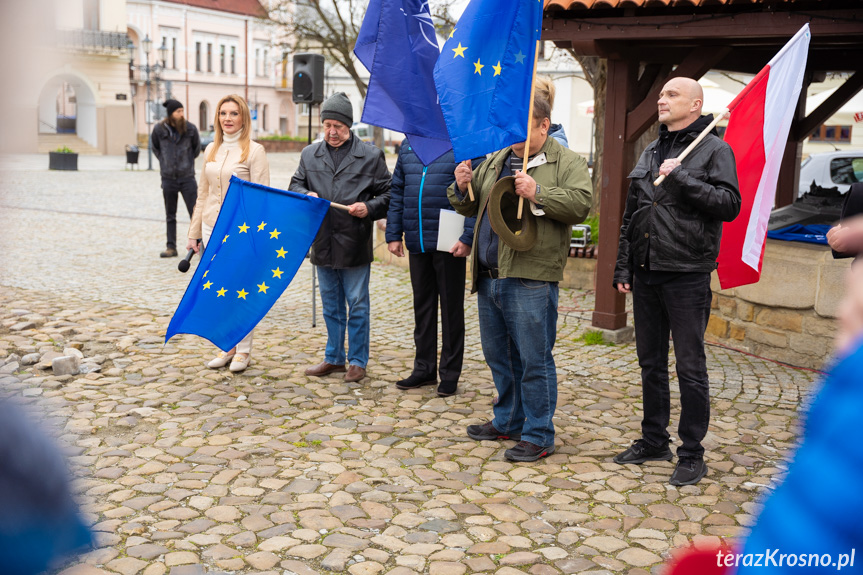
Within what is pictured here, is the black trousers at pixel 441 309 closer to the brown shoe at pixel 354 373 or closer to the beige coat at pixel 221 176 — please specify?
the brown shoe at pixel 354 373

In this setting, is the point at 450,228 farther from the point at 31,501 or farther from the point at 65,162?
the point at 65,162

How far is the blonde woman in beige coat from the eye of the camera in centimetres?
639

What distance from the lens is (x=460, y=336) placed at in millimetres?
6160

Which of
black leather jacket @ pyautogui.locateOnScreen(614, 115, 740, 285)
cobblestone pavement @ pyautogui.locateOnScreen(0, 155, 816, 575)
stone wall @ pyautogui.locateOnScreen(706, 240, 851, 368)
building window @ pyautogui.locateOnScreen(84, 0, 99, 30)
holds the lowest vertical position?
cobblestone pavement @ pyautogui.locateOnScreen(0, 155, 816, 575)

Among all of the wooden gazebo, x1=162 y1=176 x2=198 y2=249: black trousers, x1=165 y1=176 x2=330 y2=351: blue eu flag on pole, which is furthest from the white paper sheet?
x1=162 y1=176 x2=198 y2=249: black trousers

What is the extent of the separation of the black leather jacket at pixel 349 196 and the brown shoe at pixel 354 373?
0.78 m

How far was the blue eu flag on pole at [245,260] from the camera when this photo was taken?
602 centimetres

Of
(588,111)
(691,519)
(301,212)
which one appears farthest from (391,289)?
(588,111)

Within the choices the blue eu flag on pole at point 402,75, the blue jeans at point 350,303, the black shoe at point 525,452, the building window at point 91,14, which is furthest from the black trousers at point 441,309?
the building window at point 91,14

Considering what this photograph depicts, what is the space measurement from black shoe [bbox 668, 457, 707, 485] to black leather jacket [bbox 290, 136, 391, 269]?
109 inches

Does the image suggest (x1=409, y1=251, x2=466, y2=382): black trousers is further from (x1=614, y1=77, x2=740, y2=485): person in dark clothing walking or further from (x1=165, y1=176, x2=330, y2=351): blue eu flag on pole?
(x1=614, y1=77, x2=740, y2=485): person in dark clothing walking

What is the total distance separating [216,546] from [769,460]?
3148 millimetres

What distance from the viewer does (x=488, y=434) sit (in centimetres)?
527

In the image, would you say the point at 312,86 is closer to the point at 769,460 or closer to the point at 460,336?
the point at 460,336
